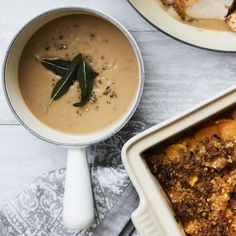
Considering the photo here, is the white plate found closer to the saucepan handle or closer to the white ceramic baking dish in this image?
the white ceramic baking dish

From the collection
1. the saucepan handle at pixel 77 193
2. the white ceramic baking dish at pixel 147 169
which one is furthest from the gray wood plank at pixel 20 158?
the white ceramic baking dish at pixel 147 169

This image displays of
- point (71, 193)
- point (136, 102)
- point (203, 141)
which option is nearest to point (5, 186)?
point (71, 193)

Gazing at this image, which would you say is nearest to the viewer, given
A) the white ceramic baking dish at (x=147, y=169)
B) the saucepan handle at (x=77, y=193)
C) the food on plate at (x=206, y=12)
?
the white ceramic baking dish at (x=147, y=169)

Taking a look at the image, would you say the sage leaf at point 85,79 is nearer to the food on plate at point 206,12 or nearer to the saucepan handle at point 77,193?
the saucepan handle at point 77,193

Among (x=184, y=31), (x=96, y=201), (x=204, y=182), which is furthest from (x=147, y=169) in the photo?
(x=184, y=31)

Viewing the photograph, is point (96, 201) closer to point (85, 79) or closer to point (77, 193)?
point (77, 193)

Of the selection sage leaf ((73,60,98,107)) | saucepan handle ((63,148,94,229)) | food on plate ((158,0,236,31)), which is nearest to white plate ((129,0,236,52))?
food on plate ((158,0,236,31))

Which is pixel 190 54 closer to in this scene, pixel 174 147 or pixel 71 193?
pixel 174 147
